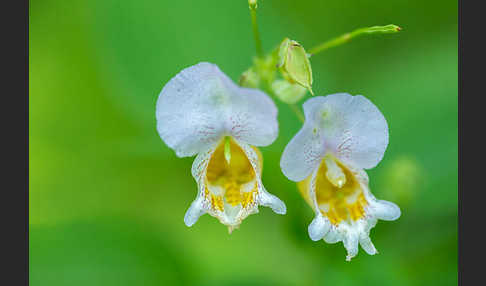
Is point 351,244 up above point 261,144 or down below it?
below

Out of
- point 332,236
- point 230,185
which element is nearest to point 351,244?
point 332,236

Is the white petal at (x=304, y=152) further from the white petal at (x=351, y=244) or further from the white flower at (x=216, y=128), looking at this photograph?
the white petal at (x=351, y=244)

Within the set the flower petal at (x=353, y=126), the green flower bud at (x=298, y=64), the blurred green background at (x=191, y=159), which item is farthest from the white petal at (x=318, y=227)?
the blurred green background at (x=191, y=159)

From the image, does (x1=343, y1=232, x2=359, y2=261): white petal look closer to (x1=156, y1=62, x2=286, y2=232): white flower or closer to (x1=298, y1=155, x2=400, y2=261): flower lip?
(x1=298, y1=155, x2=400, y2=261): flower lip

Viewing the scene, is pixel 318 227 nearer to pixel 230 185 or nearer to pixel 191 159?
pixel 230 185

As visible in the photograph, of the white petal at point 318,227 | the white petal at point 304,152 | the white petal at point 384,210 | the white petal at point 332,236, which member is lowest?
the white petal at point 332,236

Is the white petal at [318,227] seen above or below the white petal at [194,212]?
below

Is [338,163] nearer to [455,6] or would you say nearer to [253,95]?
[253,95]
